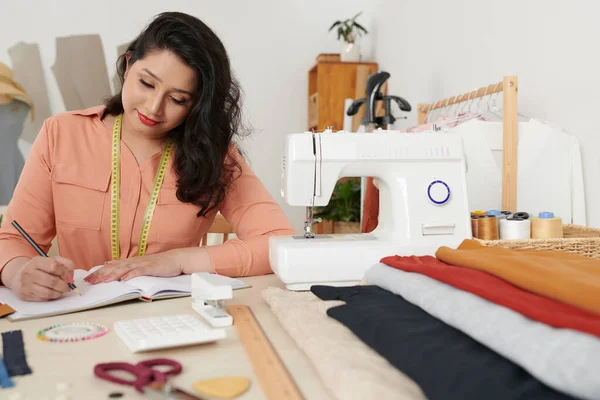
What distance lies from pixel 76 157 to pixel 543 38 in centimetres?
160

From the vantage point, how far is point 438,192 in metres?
1.36

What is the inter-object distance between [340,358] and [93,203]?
3.70 ft

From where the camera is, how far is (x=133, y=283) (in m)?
1.20

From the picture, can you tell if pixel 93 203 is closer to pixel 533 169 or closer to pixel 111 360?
pixel 111 360

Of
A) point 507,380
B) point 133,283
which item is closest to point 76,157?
point 133,283

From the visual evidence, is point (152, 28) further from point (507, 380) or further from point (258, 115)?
point (258, 115)

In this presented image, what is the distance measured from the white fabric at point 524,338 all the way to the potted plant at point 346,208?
2.56 metres

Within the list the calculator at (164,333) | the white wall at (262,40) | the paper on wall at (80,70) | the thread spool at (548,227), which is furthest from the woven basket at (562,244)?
the paper on wall at (80,70)

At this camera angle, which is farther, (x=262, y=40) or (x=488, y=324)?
(x=262, y=40)

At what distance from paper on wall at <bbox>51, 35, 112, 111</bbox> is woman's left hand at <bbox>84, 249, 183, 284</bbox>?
10.0 feet

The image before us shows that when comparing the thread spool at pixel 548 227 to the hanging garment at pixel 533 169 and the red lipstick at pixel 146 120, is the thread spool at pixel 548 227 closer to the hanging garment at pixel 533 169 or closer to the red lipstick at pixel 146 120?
the hanging garment at pixel 533 169

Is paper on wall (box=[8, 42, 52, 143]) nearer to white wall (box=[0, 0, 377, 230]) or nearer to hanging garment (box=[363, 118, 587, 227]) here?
white wall (box=[0, 0, 377, 230])

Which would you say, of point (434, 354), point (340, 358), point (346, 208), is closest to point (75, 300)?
point (340, 358)

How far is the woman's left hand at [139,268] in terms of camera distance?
1.26 meters
